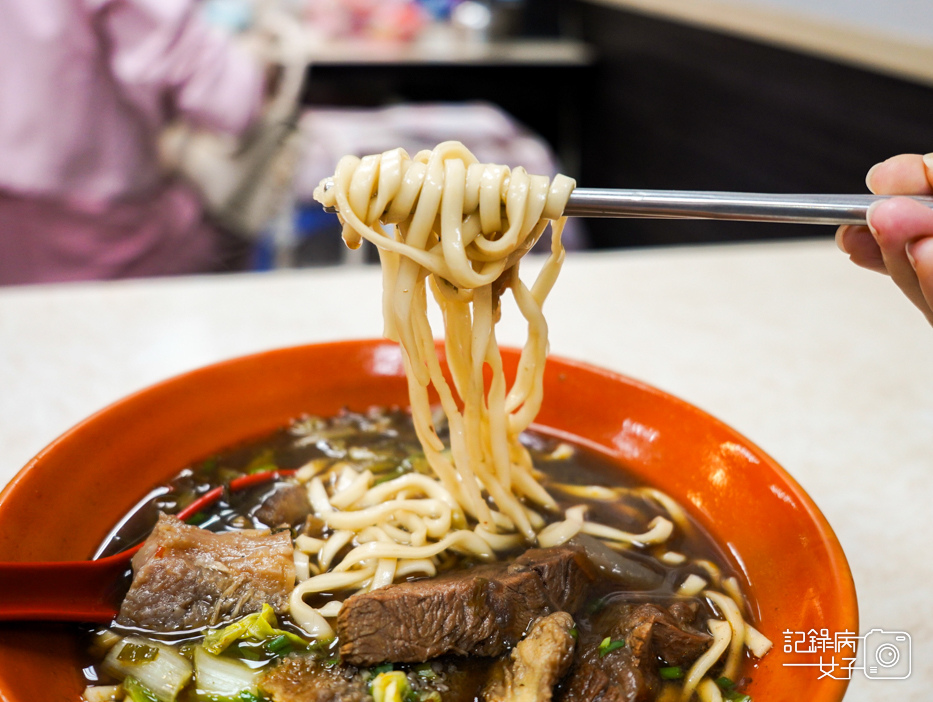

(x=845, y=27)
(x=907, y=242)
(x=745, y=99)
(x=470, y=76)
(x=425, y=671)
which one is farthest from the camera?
(x=470, y=76)

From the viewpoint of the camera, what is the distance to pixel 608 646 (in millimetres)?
1224

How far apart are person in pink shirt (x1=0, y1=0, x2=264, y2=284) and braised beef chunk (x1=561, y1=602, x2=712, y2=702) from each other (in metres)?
2.96

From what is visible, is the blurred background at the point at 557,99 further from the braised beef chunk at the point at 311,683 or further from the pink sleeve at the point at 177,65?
the braised beef chunk at the point at 311,683

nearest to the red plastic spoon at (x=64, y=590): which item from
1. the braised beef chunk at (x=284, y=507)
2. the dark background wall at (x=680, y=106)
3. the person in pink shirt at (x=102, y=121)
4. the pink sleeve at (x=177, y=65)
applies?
the braised beef chunk at (x=284, y=507)

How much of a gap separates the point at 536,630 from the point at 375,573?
346mm

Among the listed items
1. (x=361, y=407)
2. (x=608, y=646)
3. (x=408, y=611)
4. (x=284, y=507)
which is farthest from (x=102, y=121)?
(x=608, y=646)

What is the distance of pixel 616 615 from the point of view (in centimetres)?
131

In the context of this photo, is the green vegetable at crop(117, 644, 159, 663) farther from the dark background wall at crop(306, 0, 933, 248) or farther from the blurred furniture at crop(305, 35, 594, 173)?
the blurred furniture at crop(305, 35, 594, 173)

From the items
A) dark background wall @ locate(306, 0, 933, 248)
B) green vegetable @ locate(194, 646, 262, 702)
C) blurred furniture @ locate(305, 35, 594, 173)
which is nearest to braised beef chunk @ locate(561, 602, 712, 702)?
green vegetable @ locate(194, 646, 262, 702)

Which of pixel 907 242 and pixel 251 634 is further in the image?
pixel 251 634

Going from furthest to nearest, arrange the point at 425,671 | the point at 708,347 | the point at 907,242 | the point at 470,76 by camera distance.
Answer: the point at 470,76, the point at 708,347, the point at 425,671, the point at 907,242

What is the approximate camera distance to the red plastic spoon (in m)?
1.09

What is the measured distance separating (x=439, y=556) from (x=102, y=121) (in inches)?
106

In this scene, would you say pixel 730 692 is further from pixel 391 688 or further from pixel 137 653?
pixel 137 653
